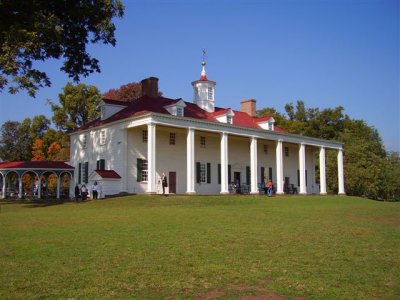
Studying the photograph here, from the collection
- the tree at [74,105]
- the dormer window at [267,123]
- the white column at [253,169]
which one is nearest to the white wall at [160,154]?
the dormer window at [267,123]

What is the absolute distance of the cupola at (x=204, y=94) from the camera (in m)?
42.2

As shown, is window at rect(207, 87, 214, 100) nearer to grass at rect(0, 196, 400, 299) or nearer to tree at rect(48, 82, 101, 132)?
tree at rect(48, 82, 101, 132)

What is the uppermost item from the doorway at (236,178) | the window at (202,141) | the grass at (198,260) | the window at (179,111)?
the window at (179,111)

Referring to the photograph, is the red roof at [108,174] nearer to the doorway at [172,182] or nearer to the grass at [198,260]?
the doorway at [172,182]

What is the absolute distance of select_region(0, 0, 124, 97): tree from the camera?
22062mm

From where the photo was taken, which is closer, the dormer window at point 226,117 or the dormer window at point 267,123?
the dormer window at point 226,117

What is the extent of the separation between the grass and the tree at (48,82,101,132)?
45316 millimetres

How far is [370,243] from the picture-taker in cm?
1166

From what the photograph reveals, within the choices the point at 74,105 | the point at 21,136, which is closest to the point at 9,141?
the point at 21,136

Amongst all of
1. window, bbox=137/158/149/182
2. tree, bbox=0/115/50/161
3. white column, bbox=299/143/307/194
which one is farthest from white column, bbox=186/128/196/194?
tree, bbox=0/115/50/161

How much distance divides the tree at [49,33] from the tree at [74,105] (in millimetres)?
32606

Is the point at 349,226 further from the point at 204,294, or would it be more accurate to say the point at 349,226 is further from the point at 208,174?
the point at 208,174

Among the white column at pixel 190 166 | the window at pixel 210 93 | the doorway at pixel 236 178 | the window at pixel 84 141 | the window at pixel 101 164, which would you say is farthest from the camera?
the window at pixel 210 93

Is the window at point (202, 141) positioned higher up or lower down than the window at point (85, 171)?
higher up
